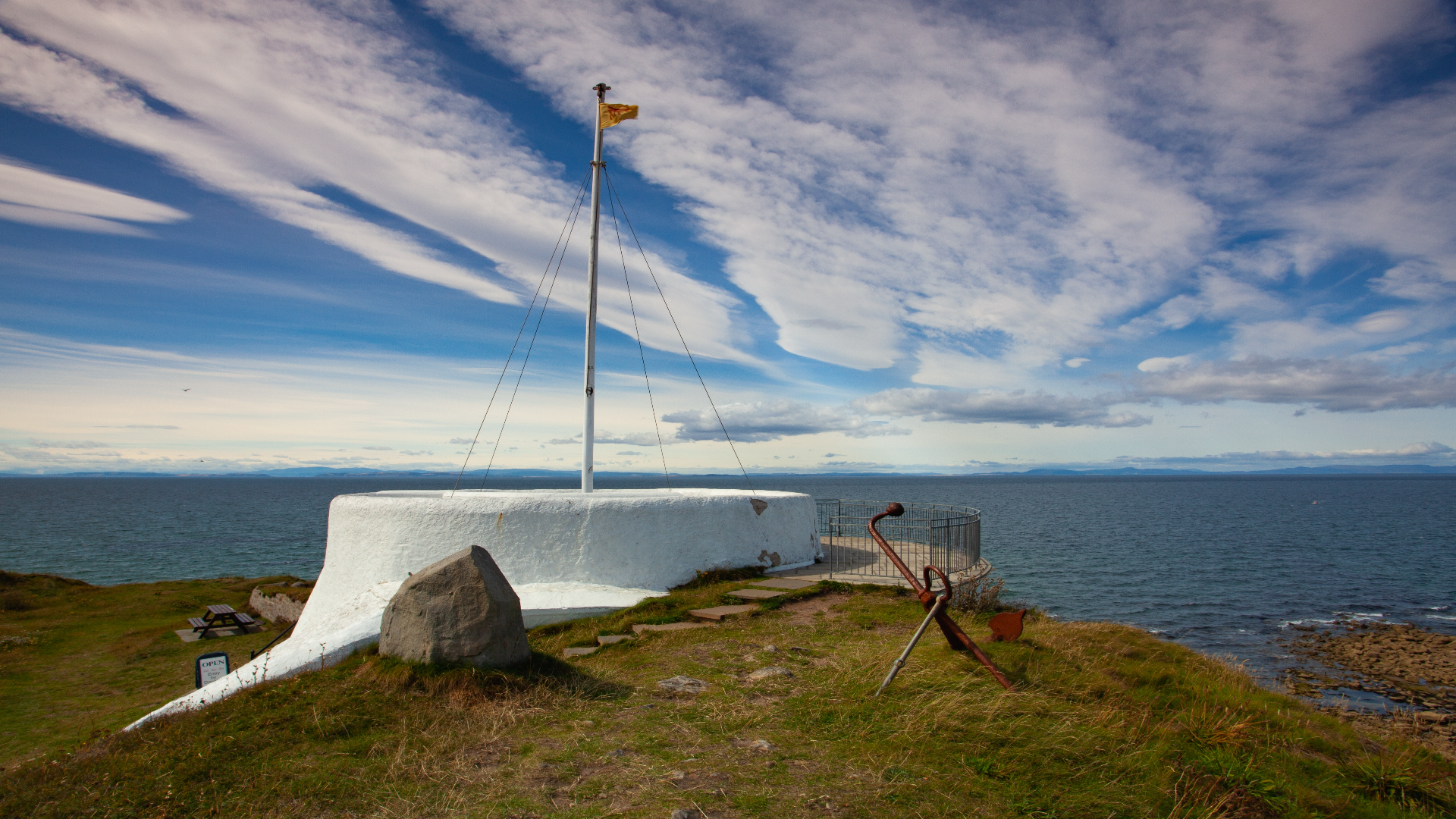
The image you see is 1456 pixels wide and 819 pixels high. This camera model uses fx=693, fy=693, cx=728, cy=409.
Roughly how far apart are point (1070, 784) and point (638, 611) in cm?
646

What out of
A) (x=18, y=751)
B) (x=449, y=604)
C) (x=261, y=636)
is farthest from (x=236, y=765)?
(x=261, y=636)

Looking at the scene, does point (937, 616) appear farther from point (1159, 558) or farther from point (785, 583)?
point (1159, 558)

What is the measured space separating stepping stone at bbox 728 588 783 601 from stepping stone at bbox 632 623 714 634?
1470 mm

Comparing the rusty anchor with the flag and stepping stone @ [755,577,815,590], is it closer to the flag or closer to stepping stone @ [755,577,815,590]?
stepping stone @ [755,577,815,590]

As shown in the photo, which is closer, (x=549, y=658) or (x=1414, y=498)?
(x=549, y=658)

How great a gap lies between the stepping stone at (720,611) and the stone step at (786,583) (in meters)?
1.33

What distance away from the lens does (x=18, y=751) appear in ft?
31.7

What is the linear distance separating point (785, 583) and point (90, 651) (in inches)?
640

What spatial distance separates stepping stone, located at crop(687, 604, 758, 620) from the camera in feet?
31.4

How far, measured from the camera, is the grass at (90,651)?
1110 centimetres

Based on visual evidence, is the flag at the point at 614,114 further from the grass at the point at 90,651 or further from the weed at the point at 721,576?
the grass at the point at 90,651

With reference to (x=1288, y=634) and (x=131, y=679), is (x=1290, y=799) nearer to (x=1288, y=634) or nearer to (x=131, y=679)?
(x=131, y=679)

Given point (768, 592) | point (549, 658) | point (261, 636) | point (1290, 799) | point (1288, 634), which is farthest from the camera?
point (1288, 634)

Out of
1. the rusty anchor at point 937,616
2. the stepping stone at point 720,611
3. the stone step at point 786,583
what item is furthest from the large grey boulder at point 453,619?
the stone step at point 786,583
